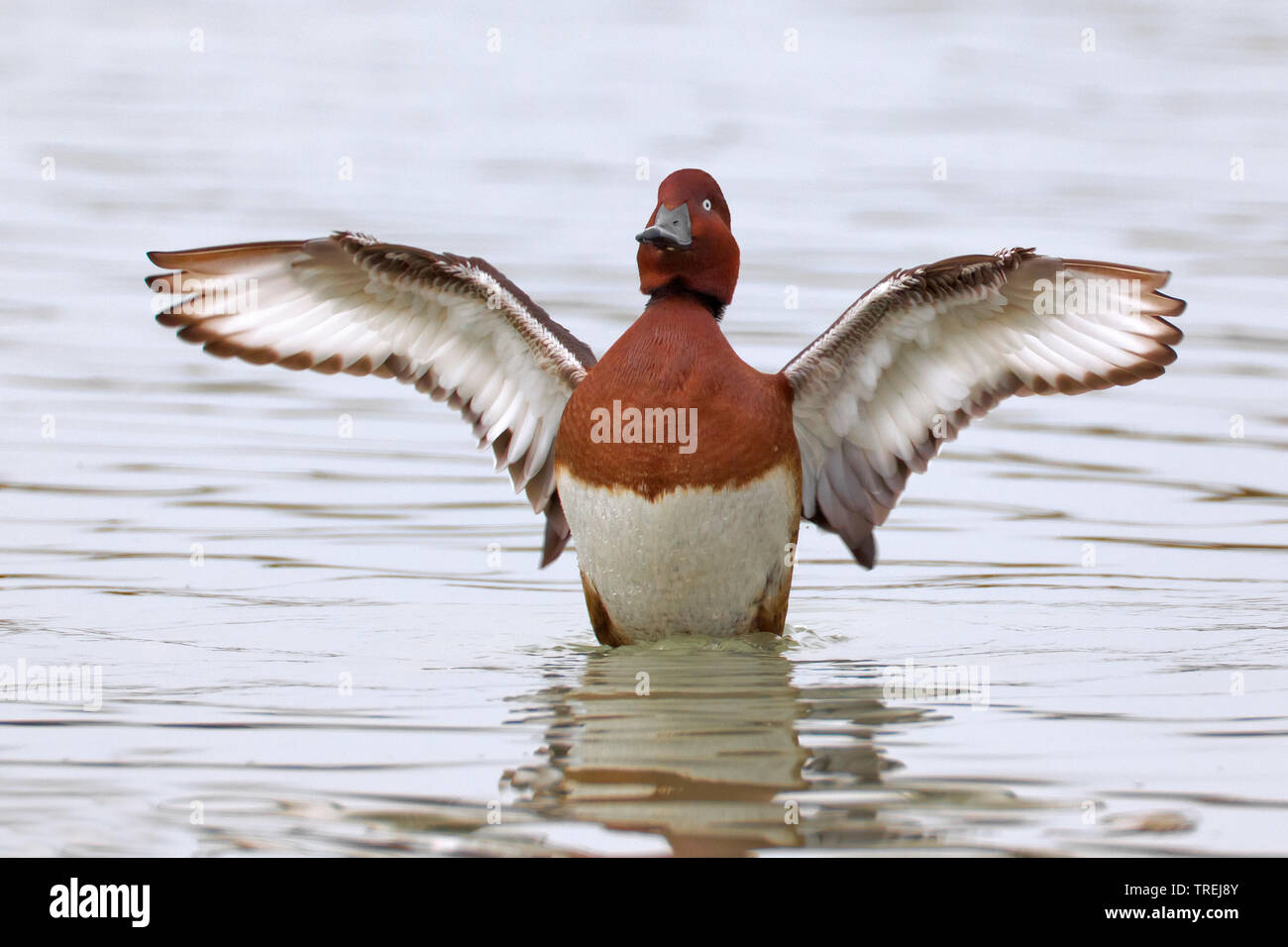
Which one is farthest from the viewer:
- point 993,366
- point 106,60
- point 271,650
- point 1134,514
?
point 106,60

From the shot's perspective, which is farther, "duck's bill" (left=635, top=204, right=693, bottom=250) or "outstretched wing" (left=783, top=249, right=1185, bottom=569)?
"outstretched wing" (left=783, top=249, right=1185, bottom=569)

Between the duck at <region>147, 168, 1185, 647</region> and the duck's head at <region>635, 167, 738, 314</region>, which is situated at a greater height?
the duck's head at <region>635, 167, 738, 314</region>

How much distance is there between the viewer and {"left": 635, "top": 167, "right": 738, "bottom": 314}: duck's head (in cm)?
838

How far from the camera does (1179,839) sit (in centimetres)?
590

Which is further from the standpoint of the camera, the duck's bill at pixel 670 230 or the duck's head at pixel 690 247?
the duck's head at pixel 690 247

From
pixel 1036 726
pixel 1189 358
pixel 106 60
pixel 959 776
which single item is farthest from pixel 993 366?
pixel 106 60

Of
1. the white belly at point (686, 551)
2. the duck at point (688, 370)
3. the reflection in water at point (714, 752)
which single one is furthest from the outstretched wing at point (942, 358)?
the reflection in water at point (714, 752)

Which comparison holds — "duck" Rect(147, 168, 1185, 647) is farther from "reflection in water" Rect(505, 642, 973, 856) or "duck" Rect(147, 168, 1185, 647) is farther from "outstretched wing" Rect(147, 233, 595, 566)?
"reflection in water" Rect(505, 642, 973, 856)

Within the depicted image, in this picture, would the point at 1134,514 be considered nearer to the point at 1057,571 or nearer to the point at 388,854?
the point at 1057,571

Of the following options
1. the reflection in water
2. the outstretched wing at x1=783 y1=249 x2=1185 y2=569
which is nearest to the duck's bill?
the outstretched wing at x1=783 y1=249 x2=1185 y2=569

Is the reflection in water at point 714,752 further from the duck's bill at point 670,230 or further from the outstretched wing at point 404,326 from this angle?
the duck's bill at point 670,230

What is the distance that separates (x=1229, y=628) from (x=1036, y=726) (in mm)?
1961

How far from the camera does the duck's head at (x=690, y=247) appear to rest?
27.5ft

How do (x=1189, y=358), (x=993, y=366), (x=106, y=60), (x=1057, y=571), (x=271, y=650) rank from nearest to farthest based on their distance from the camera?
(x=271, y=650) → (x=993, y=366) → (x=1057, y=571) → (x=1189, y=358) → (x=106, y=60)
